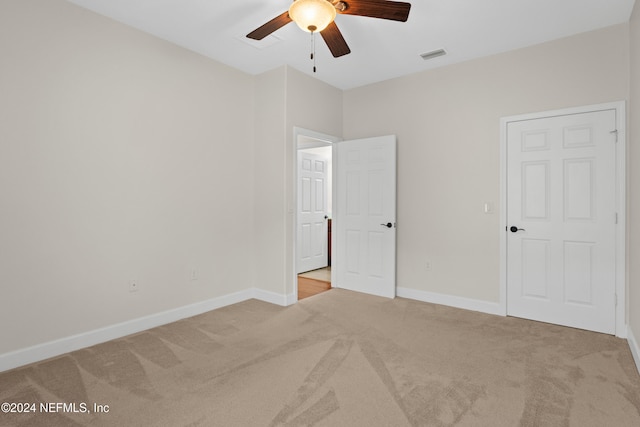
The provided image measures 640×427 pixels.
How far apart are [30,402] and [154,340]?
3.29 feet

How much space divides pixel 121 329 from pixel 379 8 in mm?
3341

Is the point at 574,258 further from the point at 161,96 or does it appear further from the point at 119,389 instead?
the point at 161,96

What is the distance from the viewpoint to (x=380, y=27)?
3.22 meters

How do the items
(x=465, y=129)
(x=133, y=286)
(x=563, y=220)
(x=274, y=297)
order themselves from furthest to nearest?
(x=274, y=297)
(x=465, y=129)
(x=563, y=220)
(x=133, y=286)

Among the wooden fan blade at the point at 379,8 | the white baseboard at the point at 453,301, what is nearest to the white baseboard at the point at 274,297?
the white baseboard at the point at 453,301

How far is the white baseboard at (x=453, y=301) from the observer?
151 inches

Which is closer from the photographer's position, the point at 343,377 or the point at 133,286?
the point at 343,377

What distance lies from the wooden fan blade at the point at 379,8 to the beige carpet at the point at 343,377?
8.01 ft

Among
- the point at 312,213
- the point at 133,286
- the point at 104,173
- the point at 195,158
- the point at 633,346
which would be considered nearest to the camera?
the point at 633,346

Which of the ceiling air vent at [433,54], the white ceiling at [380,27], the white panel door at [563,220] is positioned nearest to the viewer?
the white ceiling at [380,27]

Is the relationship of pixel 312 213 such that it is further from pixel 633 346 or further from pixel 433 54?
pixel 633 346

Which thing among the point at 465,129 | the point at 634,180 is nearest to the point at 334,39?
the point at 465,129

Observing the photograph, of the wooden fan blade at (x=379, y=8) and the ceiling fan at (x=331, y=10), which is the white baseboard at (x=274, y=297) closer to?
the ceiling fan at (x=331, y=10)

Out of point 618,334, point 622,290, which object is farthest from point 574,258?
point 618,334
